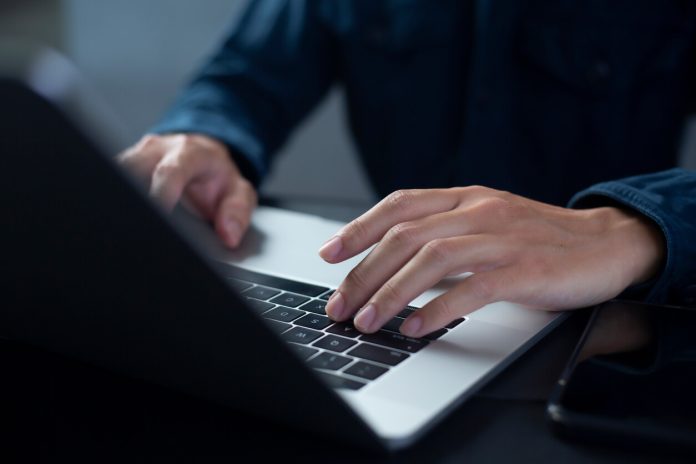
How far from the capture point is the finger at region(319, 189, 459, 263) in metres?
0.60

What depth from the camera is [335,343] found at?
0.51 metres

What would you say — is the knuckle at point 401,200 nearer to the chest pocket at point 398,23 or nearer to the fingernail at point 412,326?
the fingernail at point 412,326

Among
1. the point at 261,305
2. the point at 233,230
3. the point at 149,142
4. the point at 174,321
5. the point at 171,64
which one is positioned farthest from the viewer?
the point at 171,64

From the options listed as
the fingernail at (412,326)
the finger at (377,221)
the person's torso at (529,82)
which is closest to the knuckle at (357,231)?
the finger at (377,221)

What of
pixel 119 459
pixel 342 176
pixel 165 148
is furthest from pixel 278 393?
pixel 342 176

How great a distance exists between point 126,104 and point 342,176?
64 centimetres

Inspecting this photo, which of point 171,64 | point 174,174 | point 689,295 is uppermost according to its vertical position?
point 171,64

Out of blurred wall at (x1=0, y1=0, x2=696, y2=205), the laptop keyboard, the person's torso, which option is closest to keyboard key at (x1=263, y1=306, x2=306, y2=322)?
the laptop keyboard

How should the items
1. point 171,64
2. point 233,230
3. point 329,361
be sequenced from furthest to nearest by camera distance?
point 171,64
point 233,230
point 329,361

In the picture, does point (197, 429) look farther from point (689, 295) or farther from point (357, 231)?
point (689, 295)

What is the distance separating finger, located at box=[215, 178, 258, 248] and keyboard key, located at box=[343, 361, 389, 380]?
0.98ft

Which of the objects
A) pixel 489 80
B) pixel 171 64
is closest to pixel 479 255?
pixel 489 80

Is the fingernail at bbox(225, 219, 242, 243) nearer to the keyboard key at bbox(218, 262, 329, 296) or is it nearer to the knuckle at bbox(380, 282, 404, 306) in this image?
the keyboard key at bbox(218, 262, 329, 296)

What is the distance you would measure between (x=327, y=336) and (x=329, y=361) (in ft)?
0.13
